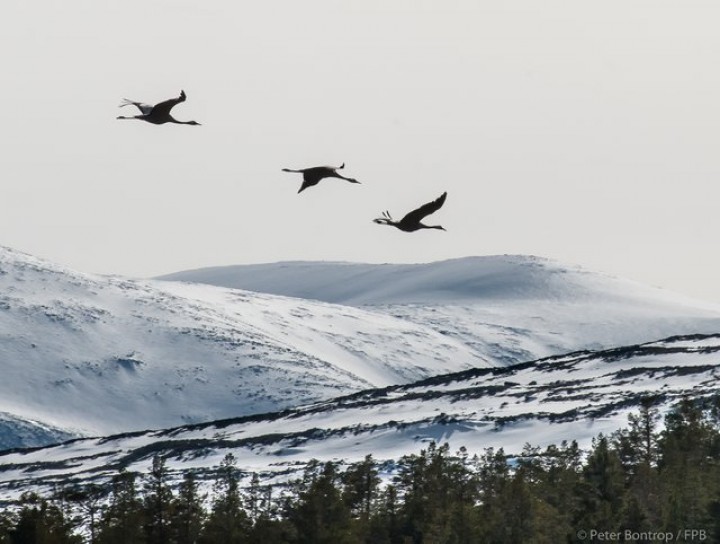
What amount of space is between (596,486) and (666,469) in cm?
1130

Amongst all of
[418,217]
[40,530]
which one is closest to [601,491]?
[40,530]

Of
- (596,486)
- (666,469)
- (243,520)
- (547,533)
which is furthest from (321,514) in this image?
(666,469)

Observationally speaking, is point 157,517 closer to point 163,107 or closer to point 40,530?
point 40,530

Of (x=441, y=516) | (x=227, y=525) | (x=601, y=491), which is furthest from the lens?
(x=601, y=491)

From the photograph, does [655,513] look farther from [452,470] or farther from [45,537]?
[45,537]

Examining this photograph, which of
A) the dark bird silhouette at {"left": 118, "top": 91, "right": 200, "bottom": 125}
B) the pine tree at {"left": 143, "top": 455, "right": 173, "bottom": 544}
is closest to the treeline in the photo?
the pine tree at {"left": 143, "top": 455, "right": 173, "bottom": 544}

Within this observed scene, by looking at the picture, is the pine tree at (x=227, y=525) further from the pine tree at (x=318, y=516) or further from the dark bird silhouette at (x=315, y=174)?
the dark bird silhouette at (x=315, y=174)

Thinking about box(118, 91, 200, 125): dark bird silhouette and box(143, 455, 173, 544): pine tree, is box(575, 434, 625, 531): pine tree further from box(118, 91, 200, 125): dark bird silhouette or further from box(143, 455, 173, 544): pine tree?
box(118, 91, 200, 125): dark bird silhouette

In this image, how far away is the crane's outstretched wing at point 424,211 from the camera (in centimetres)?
3412

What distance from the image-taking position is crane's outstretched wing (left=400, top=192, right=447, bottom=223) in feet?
112

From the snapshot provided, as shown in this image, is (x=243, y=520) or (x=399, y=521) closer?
(x=243, y=520)

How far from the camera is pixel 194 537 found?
3438 inches

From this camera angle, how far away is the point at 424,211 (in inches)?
1369

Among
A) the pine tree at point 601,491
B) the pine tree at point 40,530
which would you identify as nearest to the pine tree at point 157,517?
the pine tree at point 40,530
